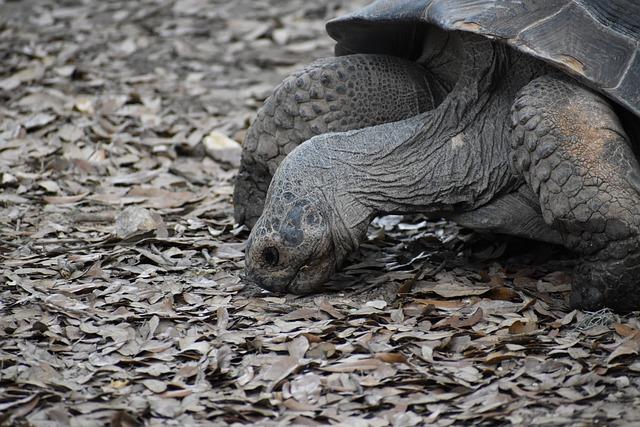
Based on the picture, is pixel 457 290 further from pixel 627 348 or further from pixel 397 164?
pixel 627 348

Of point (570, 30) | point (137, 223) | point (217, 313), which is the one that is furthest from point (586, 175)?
point (137, 223)

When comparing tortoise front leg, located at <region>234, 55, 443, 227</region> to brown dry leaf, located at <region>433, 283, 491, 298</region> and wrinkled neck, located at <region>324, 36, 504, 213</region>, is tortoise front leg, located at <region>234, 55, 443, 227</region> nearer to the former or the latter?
wrinkled neck, located at <region>324, 36, 504, 213</region>

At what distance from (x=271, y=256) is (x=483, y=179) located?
1.04 meters

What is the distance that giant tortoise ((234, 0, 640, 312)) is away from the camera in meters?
4.09

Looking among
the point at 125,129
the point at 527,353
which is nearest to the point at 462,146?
the point at 527,353

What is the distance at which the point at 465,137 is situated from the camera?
4648 millimetres

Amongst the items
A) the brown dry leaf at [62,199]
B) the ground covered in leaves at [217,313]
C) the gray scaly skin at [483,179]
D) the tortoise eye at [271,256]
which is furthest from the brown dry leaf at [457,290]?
the brown dry leaf at [62,199]

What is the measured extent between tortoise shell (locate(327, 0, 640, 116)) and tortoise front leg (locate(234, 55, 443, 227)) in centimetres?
47

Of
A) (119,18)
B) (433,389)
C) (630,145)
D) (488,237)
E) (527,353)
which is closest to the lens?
(433,389)

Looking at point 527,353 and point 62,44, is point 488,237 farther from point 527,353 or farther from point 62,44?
point 62,44

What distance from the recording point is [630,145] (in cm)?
422

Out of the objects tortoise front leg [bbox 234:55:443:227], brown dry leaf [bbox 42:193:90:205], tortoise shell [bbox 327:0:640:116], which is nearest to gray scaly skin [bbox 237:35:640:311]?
tortoise shell [bbox 327:0:640:116]

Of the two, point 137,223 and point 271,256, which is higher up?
point 271,256

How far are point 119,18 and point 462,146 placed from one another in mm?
5567
